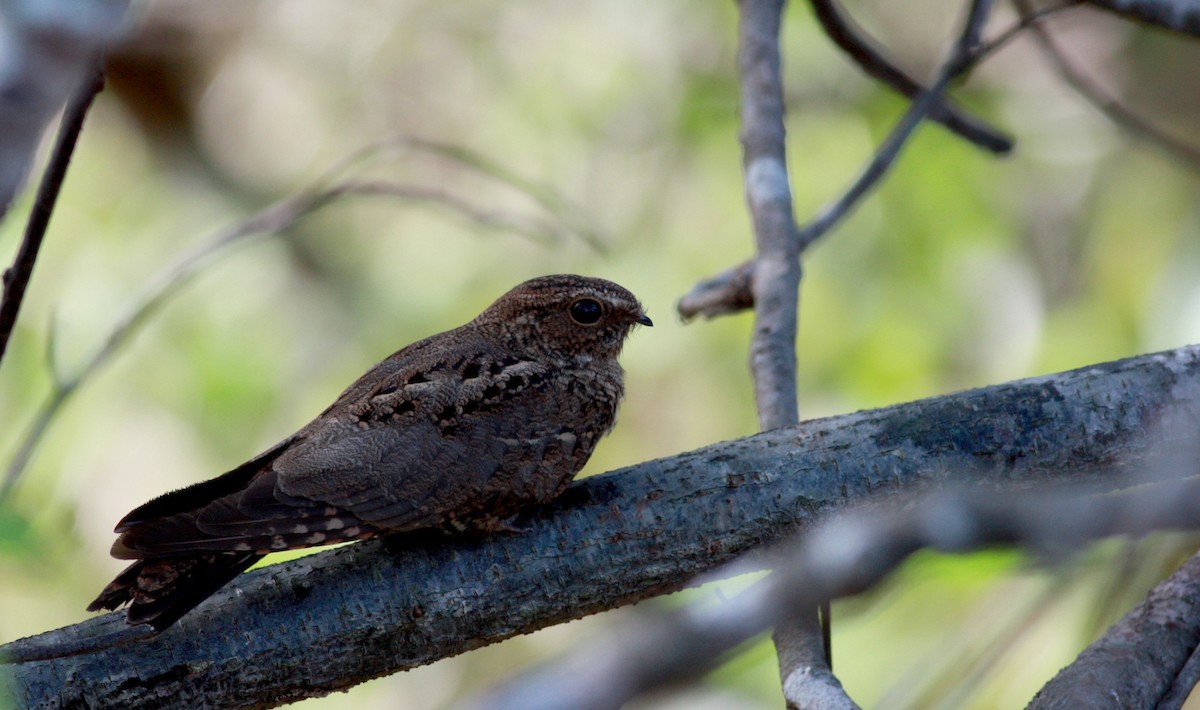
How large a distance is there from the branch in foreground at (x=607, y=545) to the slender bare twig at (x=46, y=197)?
62cm

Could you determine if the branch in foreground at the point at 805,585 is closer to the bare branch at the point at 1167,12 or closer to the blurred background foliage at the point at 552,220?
the bare branch at the point at 1167,12

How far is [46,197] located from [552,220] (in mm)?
3995

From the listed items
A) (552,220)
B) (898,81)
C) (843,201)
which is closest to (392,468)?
(843,201)

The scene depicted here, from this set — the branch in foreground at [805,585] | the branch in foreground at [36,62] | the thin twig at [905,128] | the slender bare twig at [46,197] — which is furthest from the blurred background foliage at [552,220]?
the branch in foreground at [805,585]

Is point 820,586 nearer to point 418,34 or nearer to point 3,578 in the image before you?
point 3,578

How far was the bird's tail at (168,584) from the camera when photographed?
203 centimetres

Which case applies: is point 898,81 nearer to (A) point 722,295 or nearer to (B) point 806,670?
(A) point 722,295

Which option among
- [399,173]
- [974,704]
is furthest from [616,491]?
[399,173]

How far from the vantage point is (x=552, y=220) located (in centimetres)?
568

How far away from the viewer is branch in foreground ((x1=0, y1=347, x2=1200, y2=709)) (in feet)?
6.90

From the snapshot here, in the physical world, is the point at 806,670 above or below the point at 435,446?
below

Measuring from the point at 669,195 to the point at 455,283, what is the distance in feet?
3.60

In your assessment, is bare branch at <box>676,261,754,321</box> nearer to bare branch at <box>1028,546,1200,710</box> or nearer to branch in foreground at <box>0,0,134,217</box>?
bare branch at <box>1028,546,1200,710</box>

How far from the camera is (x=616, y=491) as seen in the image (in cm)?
236
